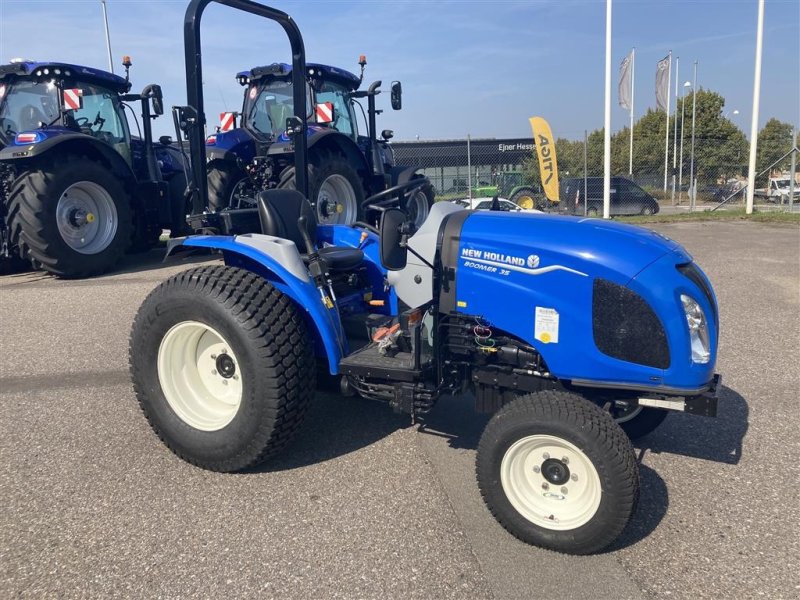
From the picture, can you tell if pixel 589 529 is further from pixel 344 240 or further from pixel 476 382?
pixel 344 240

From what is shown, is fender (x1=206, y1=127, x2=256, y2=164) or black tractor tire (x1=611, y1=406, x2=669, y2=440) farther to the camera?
fender (x1=206, y1=127, x2=256, y2=164)

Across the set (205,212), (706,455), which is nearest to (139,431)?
(205,212)

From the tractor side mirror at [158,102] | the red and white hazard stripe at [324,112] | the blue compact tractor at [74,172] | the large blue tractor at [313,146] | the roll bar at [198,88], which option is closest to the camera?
the roll bar at [198,88]

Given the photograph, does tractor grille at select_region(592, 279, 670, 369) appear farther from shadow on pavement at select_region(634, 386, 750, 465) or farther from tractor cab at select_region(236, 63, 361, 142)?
tractor cab at select_region(236, 63, 361, 142)

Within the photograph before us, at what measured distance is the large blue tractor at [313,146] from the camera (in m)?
8.04

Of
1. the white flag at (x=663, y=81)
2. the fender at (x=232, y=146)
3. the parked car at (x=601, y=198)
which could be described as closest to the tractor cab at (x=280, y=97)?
the fender at (x=232, y=146)

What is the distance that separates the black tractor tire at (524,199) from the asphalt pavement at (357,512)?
9.27m

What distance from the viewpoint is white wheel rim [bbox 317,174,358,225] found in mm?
8125

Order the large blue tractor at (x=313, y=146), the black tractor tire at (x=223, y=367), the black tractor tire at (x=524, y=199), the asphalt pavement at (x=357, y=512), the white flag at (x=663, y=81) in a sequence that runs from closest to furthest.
→ the asphalt pavement at (x=357, y=512) → the black tractor tire at (x=223, y=367) → the large blue tractor at (x=313, y=146) → the black tractor tire at (x=524, y=199) → the white flag at (x=663, y=81)

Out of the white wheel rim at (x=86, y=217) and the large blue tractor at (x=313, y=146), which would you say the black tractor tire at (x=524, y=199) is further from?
the white wheel rim at (x=86, y=217)

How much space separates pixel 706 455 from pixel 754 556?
84 centimetres

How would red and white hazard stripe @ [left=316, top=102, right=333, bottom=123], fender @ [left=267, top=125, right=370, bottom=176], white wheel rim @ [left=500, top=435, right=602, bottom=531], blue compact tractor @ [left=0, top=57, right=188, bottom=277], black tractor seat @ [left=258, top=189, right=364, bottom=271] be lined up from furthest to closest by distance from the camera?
red and white hazard stripe @ [left=316, top=102, right=333, bottom=123], fender @ [left=267, top=125, right=370, bottom=176], blue compact tractor @ [left=0, top=57, right=188, bottom=277], black tractor seat @ [left=258, top=189, right=364, bottom=271], white wheel rim @ [left=500, top=435, right=602, bottom=531]

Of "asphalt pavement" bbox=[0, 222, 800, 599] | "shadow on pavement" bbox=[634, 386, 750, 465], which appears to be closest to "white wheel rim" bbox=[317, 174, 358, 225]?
"asphalt pavement" bbox=[0, 222, 800, 599]

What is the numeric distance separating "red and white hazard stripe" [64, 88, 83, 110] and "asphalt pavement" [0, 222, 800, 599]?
16.7 feet
